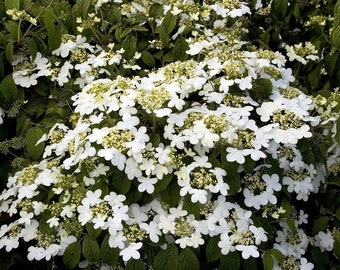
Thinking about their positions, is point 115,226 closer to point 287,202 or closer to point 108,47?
point 287,202

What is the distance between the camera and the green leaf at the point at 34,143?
6.64 feet

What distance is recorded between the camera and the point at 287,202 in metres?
1.97

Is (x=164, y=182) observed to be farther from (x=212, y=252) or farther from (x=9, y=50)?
(x=9, y=50)

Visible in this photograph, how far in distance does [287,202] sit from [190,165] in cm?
44

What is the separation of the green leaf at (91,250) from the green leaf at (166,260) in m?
0.20

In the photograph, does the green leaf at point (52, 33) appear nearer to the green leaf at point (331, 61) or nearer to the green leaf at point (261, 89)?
the green leaf at point (261, 89)

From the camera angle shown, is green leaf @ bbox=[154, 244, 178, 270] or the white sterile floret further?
the white sterile floret

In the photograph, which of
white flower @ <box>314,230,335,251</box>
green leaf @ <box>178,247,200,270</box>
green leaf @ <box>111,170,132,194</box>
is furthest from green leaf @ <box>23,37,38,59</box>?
white flower @ <box>314,230,335,251</box>

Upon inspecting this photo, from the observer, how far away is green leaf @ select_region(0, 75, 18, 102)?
2100 millimetres

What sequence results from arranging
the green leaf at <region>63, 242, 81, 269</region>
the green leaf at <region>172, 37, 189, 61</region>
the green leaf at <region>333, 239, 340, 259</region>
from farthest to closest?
the green leaf at <region>172, 37, 189, 61</region> → the green leaf at <region>333, 239, 340, 259</region> → the green leaf at <region>63, 242, 81, 269</region>

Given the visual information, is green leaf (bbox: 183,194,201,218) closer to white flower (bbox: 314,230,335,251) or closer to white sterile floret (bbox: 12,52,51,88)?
white flower (bbox: 314,230,335,251)

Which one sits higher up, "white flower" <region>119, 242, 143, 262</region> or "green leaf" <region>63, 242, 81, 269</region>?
"white flower" <region>119, 242, 143, 262</region>

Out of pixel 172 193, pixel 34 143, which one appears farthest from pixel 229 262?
pixel 34 143

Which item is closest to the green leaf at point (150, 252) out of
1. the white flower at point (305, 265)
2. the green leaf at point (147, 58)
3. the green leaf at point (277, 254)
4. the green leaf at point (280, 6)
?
the green leaf at point (277, 254)
